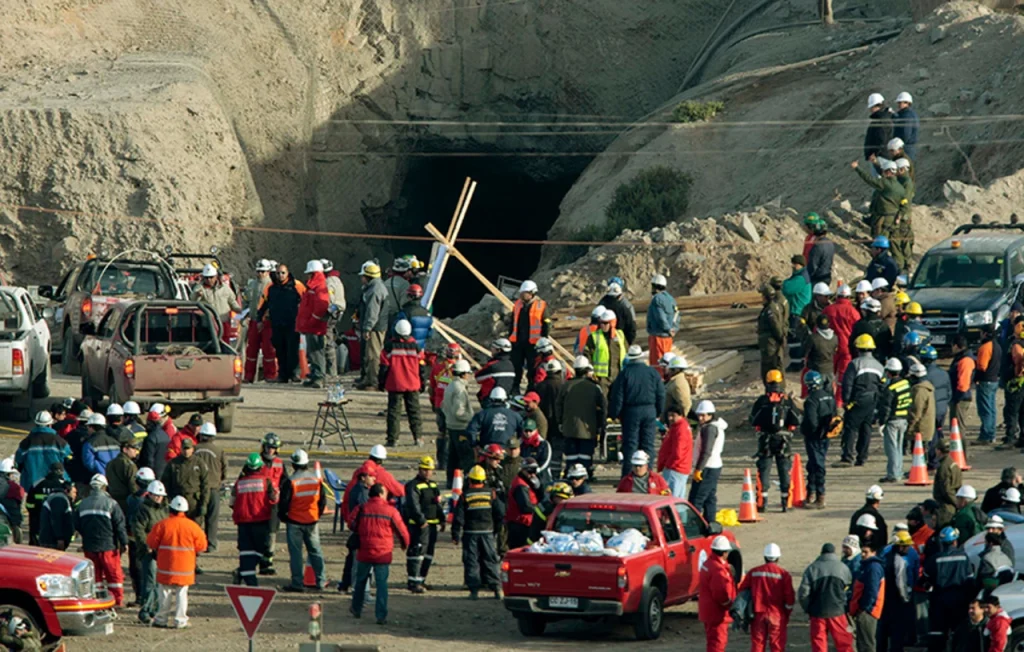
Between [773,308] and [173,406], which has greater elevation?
[773,308]

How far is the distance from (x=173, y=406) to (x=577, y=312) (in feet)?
30.6

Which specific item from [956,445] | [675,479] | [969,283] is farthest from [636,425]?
[969,283]

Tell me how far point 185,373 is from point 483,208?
2991cm

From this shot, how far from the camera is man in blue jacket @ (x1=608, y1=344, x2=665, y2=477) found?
2269 cm

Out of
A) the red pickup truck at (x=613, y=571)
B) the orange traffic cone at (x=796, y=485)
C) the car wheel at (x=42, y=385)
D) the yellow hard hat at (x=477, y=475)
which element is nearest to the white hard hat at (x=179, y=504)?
the yellow hard hat at (x=477, y=475)

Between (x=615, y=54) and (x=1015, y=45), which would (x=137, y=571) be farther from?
(x=615, y=54)

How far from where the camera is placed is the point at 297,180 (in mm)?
48250

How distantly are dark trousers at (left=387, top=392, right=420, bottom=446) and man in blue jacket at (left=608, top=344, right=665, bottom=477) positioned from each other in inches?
151

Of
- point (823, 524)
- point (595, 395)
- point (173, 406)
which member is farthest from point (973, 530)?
point (173, 406)

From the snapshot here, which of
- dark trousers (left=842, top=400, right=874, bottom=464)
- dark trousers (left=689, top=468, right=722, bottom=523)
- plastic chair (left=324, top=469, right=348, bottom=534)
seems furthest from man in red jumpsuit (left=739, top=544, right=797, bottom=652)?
dark trousers (left=842, top=400, right=874, bottom=464)

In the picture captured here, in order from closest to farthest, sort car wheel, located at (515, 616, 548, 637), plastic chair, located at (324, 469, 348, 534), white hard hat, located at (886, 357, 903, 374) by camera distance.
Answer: car wheel, located at (515, 616, 548, 637) < plastic chair, located at (324, 469, 348, 534) < white hard hat, located at (886, 357, 903, 374)

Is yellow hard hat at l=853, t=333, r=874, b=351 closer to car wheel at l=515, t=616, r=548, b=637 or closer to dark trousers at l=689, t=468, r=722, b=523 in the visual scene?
dark trousers at l=689, t=468, r=722, b=523

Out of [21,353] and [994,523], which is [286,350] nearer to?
[21,353]

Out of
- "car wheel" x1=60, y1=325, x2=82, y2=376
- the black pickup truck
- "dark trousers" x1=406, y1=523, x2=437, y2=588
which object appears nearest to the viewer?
"dark trousers" x1=406, y1=523, x2=437, y2=588
